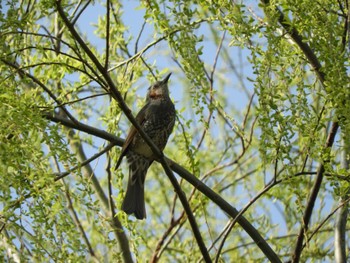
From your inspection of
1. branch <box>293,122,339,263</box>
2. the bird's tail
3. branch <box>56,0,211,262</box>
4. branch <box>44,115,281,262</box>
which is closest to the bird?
the bird's tail

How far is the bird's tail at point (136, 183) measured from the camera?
4.82 metres

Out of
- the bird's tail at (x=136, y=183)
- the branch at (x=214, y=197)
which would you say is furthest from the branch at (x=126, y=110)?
the bird's tail at (x=136, y=183)

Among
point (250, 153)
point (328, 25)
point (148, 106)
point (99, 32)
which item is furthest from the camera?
point (250, 153)

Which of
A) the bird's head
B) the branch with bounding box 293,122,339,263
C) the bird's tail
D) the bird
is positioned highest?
the bird's head

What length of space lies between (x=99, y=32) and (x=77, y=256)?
2.32m

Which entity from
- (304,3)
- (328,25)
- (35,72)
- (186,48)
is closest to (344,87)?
(328,25)

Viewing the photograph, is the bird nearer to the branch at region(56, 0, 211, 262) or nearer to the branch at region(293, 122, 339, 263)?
the branch at region(56, 0, 211, 262)

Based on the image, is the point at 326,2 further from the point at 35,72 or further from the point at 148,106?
the point at 148,106

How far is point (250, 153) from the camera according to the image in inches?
264

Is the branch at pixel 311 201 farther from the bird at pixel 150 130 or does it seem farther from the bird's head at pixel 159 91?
the bird's head at pixel 159 91

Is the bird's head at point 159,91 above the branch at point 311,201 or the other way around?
above

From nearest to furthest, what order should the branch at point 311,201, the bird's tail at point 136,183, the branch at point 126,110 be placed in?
the branch at point 126,110, the branch at point 311,201, the bird's tail at point 136,183

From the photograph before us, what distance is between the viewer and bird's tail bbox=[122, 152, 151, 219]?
4824 millimetres

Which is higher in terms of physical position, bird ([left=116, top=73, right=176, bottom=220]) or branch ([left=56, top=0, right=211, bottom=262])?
bird ([left=116, top=73, right=176, bottom=220])
